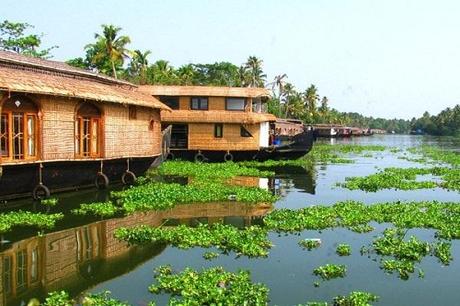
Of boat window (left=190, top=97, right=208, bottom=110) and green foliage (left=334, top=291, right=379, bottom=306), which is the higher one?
boat window (left=190, top=97, right=208, bottom=110)

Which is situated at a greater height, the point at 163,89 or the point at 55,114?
the point at 163,89

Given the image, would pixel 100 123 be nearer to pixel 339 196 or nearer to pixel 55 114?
pixel 55 114

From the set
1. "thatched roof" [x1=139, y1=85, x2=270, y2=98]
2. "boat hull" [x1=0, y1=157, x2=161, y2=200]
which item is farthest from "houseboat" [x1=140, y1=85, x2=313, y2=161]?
"boat hull" [x1=0, y1=157, x2=161, y2=200]

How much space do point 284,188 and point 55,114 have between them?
9.42 metres

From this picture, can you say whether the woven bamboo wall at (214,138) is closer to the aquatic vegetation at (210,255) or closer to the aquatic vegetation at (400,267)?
the aquatic vegetation at (210,255)

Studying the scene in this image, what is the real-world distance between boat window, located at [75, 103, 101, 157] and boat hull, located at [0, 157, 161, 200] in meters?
0.45

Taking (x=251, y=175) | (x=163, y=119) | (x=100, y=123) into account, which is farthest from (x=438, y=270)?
(x=163, y=119)

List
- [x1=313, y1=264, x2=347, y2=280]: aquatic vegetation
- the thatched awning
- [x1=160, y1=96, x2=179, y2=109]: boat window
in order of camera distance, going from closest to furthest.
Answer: [x1=313, y1=264, x2=347, y2=280]: aquatic vegetation < the thatched awning < [x1=160, y1=96, x2=179, y2=109]: boat window

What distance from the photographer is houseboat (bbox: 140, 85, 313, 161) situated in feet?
99.2

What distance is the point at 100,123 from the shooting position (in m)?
18.2

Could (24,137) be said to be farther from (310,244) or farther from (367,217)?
(367,217)

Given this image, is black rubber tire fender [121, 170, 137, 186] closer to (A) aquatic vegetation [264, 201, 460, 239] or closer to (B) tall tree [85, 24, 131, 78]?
(A) aquatic vegetation [264, 201, 460, 239]

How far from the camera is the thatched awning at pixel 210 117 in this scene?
3005cm

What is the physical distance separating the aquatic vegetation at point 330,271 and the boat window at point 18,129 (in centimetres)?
979
